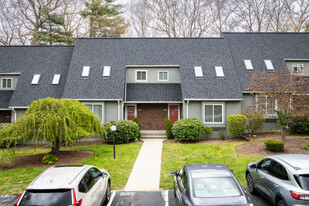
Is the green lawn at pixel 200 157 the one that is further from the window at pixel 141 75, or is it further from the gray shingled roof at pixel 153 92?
the window at pixel 141 75

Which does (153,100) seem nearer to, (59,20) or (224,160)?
(224,160)

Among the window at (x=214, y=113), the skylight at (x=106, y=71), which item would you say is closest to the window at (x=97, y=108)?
the skylight at (x=106, y=71)

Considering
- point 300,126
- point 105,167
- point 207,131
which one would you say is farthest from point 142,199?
point 300,126

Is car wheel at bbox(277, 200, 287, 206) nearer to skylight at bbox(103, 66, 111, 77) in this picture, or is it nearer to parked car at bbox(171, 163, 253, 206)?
parked car at bbox(171, 163, 253, 206)

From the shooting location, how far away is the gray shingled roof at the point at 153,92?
61.4 feet

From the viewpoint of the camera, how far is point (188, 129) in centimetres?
1552

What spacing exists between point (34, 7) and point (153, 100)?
70.8 feet

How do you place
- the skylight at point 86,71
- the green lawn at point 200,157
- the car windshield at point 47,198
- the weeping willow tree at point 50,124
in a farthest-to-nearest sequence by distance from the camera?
the skylight at point 86,71 < the weeping willow tree at point 50,124 < the green lawn at point 200,157 < the car windshield at point 47,198

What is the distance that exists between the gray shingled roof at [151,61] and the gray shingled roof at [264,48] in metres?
0.93

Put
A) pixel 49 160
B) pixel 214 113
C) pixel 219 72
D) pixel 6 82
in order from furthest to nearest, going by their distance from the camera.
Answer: pixel 6 82
pixel 219 72
pixel 214 113
pixel 49 160

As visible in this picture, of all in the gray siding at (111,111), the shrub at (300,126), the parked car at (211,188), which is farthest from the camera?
the gray siding at (111,111)

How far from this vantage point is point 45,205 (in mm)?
4988

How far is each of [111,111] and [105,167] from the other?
291 inches

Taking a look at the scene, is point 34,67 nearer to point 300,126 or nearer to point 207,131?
point 207,131
